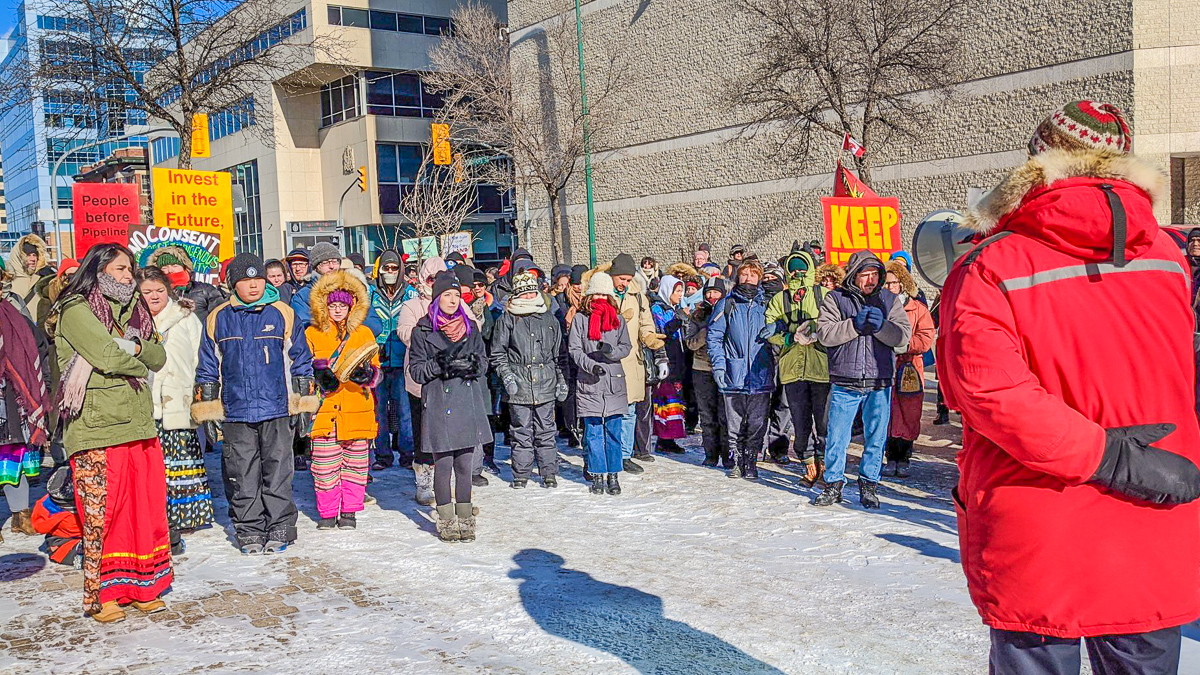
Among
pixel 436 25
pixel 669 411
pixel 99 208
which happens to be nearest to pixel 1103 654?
pixel 669 411

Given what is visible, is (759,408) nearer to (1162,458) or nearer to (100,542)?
(100,542)

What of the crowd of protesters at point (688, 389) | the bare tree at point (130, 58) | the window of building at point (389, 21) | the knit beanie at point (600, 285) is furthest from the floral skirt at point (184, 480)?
the window of building at point (389, 21)

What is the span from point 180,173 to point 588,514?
884 centimetres

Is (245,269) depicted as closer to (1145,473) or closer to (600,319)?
(600,319)

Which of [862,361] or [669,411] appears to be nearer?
[862,361]

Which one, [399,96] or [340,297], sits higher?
[399,96]

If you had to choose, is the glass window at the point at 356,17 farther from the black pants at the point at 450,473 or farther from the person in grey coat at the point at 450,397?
the black pants at the point at 450,473

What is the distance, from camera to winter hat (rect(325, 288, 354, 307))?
754 centimetres

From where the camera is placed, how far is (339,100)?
4794 cm

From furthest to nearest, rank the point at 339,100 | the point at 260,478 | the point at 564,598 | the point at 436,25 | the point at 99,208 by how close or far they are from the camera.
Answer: the point at 339,100 < the point at 436,25 < the point at 99,208 < the point at 260,478 < the point at 564,598

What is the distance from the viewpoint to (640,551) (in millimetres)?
6672

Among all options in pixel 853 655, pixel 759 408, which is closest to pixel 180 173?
pixel 759 408

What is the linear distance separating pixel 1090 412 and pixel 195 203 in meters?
13.2

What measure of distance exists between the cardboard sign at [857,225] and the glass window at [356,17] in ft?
124
